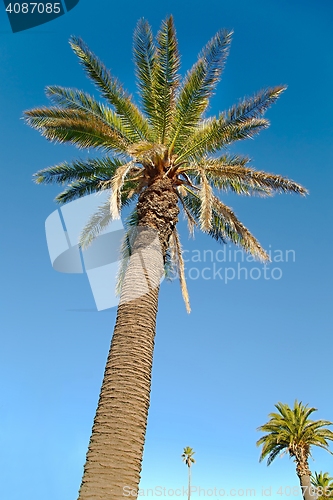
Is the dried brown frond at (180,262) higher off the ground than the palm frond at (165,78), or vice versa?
the palm frond at (165,78)

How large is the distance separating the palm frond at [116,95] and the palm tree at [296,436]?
2362cm

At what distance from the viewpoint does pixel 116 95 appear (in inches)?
422

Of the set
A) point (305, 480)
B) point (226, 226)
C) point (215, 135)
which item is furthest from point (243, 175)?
point (305, 480)

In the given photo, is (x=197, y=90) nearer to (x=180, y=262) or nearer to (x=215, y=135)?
(x=215, y=135)

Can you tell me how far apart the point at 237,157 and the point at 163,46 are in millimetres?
3530

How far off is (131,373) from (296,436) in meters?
24.4

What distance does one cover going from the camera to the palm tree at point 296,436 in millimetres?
25781

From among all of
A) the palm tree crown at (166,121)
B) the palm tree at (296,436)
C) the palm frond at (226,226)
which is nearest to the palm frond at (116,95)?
the palm tree crown at (166,121)

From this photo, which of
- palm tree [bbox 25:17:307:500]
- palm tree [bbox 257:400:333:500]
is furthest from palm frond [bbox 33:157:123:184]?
palm tree [bbox 257:400:333:500]

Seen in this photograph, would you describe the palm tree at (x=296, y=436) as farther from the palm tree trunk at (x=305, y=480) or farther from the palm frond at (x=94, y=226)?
the palm frond at (x=94, y=226)

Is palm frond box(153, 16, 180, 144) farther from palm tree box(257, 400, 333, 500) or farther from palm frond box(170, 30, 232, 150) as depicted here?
palm tree box(257, 400, 333, 500)

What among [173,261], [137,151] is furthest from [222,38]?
[173,261]

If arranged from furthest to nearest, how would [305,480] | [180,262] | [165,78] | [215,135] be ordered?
[305,480] → [180,262] → [215,135] → [165,78]

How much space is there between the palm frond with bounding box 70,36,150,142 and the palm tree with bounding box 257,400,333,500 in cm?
2362
